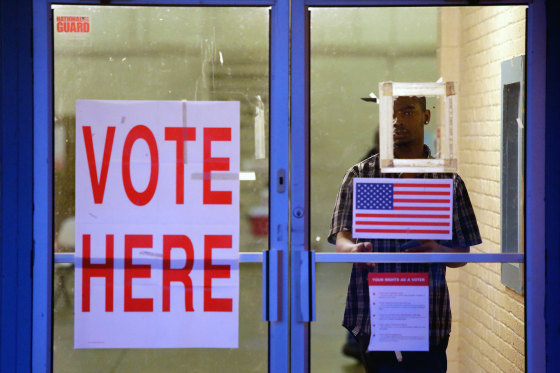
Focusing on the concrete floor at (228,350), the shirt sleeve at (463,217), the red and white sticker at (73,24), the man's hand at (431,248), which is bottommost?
the concrete floor at (228,350)

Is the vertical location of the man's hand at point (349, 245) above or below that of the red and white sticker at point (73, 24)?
below

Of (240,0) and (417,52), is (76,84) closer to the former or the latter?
(240,0)

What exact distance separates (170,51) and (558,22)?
6.94 feet

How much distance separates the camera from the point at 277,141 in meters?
3.96

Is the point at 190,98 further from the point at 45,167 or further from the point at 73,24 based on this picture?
the point at 45,167

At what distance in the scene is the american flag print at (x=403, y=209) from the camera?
3.98 m

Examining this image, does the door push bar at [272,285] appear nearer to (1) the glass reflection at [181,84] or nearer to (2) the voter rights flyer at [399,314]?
(1) the glass reflection at [181,84]

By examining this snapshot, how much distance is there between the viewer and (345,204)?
400cm

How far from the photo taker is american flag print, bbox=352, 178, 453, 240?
398cm

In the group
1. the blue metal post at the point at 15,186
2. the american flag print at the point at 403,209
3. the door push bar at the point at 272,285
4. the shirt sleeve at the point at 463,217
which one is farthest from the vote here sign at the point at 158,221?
the shirt sleeve at the point at 463,217

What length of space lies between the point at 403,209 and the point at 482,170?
1.62ft

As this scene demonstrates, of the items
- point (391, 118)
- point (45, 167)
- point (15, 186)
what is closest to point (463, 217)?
point (391, 118)

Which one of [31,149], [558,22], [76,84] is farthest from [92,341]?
[558,22]

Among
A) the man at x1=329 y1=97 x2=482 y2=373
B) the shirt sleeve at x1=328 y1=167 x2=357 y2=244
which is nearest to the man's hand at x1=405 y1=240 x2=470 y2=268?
the man at x1=329 y1=97 x2=482 y2=373
